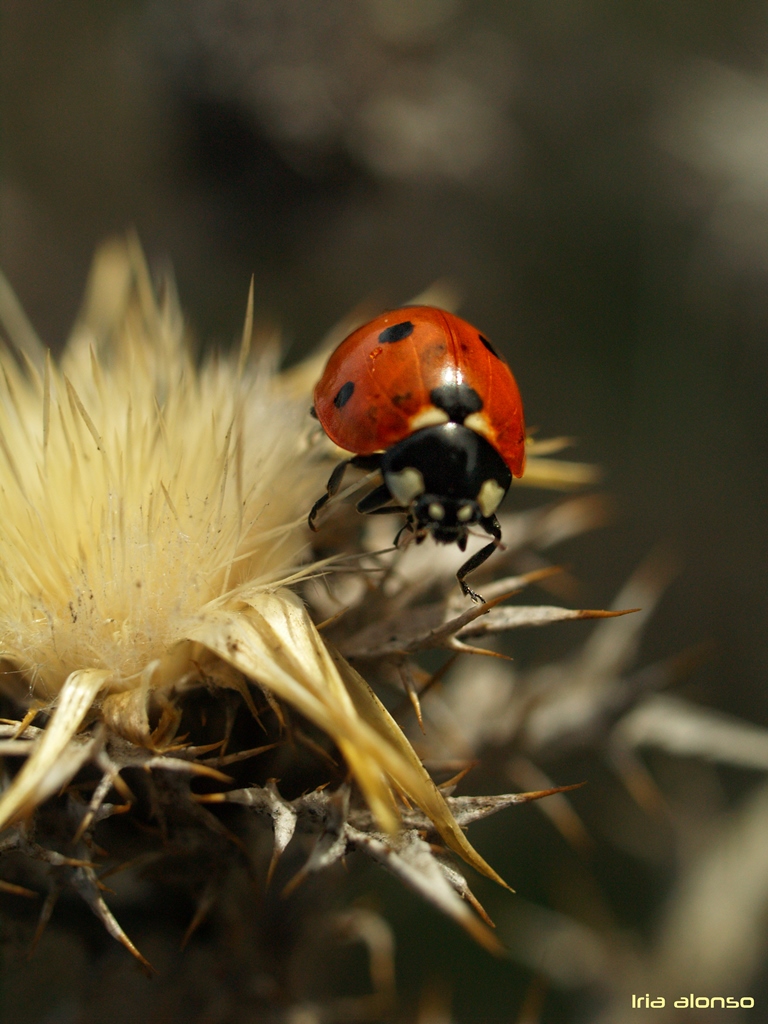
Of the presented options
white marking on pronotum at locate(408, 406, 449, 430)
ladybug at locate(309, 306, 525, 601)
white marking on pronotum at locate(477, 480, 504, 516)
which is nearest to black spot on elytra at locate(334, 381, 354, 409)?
ladybug at locate(309, 306, 525, 601)

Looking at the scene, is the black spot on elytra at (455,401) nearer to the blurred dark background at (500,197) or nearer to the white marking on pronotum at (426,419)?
the white marking on pronotum at (426,419)

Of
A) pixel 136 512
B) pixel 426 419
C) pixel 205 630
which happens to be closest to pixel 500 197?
pixel 426 419

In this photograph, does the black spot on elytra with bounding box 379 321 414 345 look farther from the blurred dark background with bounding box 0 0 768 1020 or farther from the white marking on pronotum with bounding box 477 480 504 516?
the blurred dark background with bounding box 0 0 768 1020

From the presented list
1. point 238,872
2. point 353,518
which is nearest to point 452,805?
point 238,872

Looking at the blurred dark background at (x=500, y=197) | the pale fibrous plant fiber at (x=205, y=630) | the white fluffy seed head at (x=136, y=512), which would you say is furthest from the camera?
the blurred dark background at (x=500, y=197)

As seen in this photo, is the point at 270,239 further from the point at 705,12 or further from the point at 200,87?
the point at 705,12

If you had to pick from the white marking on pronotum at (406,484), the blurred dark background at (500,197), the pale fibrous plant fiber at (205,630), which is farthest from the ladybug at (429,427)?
the blurred dark background at (500,197)

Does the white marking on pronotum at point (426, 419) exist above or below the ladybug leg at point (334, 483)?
above

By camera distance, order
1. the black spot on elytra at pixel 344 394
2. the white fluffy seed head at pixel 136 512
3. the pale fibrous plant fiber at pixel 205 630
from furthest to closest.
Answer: the black spot on elytra at pixel 344 394 < the white fluffy seed head at pixel 136 512 < the pale fibrous plant fiber at pixel 205 630
